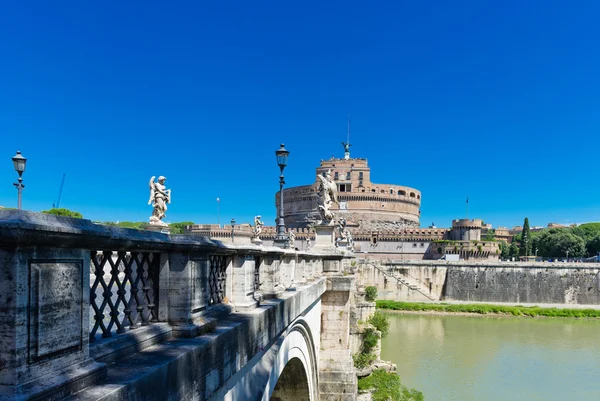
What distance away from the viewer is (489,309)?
49500 millimetres

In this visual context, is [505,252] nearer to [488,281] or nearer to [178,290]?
[488,281]

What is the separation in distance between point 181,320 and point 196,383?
1.75 ft

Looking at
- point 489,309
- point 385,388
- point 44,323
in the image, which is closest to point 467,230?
point 489,309

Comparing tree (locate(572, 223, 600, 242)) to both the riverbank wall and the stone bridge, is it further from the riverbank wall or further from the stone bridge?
the stone bridge

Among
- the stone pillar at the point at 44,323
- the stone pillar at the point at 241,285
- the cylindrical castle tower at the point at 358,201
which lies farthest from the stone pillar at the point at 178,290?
the cylindrical castle tower at the point at 358,201

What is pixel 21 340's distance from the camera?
6.70ft

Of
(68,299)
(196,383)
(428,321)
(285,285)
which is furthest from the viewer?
(428,321)

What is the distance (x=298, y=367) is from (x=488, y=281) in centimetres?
5315

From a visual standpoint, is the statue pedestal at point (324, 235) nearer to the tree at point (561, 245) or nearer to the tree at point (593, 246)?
the tree at point (561, 245)

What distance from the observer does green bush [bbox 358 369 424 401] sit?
16500mm

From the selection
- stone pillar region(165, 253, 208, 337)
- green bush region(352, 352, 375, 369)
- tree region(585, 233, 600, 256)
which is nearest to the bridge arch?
stone pillar region(165, 253, 208, 337)

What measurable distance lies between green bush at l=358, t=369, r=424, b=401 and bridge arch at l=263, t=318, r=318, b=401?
186 inches

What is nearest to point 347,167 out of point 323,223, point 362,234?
point 362,234

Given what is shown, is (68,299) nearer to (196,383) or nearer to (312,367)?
(196,383)
